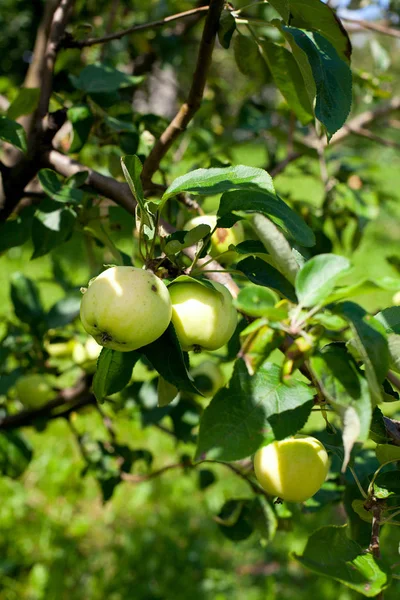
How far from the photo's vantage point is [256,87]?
79.6 inches

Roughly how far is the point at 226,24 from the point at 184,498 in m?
1.79

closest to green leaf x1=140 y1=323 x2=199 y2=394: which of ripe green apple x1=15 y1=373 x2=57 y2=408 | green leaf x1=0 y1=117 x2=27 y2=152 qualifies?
green leaf x1=0 y1=117 x2=27 y2=152

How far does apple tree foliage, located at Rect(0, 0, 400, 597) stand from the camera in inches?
19.5

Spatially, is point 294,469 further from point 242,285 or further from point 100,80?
point 100,80

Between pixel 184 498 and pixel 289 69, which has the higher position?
pixel 289 69

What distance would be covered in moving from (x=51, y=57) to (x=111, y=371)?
542 mm

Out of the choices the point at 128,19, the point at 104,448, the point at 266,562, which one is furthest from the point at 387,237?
the point at 104,448

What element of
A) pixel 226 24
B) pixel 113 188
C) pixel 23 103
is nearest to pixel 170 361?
pixel 113 188

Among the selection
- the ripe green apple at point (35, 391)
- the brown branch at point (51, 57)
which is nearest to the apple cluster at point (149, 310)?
the brown branch at point (51, 57)

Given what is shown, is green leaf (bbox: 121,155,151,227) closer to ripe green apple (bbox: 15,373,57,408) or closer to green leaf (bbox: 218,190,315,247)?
green leaf (bbox: 218,190,315,247)

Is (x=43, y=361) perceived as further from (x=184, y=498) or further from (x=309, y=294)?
(x=184, y=498)

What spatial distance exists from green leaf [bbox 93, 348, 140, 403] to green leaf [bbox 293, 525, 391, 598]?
236 mm

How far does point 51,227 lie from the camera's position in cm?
84

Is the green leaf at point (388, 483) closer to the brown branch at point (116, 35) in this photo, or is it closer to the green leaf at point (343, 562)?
the green leaf at point (343, 562)
